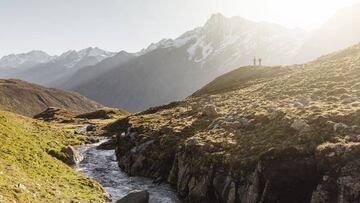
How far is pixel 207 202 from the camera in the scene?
40.6 m

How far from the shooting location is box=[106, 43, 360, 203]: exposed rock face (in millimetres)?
34062

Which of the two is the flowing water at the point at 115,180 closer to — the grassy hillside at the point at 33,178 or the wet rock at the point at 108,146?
the grassy hillside at the point at 33,178

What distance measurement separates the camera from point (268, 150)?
38969mm

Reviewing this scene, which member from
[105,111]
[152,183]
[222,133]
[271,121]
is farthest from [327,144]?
[105,111]

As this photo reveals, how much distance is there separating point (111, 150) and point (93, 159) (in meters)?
10.2

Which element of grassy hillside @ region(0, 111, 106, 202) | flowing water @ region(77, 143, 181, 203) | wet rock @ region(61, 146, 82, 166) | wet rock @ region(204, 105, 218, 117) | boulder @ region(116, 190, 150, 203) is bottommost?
flowing water @ region(77, 143, 181, 203)

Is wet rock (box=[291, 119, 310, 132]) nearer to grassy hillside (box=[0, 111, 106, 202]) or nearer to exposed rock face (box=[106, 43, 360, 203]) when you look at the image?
exposed rock face (box=[106, 43, 360, 203])

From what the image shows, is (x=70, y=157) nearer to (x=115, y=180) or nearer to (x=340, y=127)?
(x=115, y=180)

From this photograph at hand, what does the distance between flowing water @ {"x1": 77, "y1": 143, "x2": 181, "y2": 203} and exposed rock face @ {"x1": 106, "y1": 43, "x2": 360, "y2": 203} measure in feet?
4.74

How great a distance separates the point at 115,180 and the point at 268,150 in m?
22.9

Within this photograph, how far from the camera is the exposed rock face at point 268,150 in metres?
34.1

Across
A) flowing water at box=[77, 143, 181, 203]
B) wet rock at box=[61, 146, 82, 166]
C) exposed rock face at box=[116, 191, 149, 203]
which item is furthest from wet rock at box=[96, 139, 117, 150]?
exposed rock face at box=[116, 191, 149, 203]

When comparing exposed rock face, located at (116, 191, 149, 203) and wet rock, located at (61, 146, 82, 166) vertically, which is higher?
wet rock, located at (61, 146, 82, 166)

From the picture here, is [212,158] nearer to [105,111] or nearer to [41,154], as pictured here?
[41,154]
